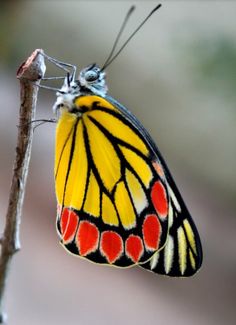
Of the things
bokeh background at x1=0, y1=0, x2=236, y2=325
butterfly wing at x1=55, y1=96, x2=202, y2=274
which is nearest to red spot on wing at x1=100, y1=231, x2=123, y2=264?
butterfly wing at x1=55, y1=96, x2=202, y2=274

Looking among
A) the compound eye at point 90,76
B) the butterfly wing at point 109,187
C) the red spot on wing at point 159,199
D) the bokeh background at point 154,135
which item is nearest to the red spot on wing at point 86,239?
the butterfly wing at point 109,187

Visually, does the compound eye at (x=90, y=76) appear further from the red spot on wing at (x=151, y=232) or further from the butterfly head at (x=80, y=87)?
the red spot on wing at (x=151, y=232)

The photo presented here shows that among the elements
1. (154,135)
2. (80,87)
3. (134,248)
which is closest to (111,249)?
(134,248)

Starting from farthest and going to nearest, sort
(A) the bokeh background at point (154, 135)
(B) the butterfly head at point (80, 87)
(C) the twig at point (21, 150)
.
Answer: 1. (A) the bokeh background at point (154, 135)
2. (B) the butterfly head at point (80, 87)
3. (C) the twig at point (21, 150)

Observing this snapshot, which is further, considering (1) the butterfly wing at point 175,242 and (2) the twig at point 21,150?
(1) the butterfly wing at point 175,242

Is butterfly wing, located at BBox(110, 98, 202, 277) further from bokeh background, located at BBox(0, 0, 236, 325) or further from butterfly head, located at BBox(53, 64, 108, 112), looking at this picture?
bokeh background, located at BBox(0, 0, 236, 325)

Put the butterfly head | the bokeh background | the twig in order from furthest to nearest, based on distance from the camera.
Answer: the bokeh background < the butterfly head < the twig

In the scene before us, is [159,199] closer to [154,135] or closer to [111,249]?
[111,249]
